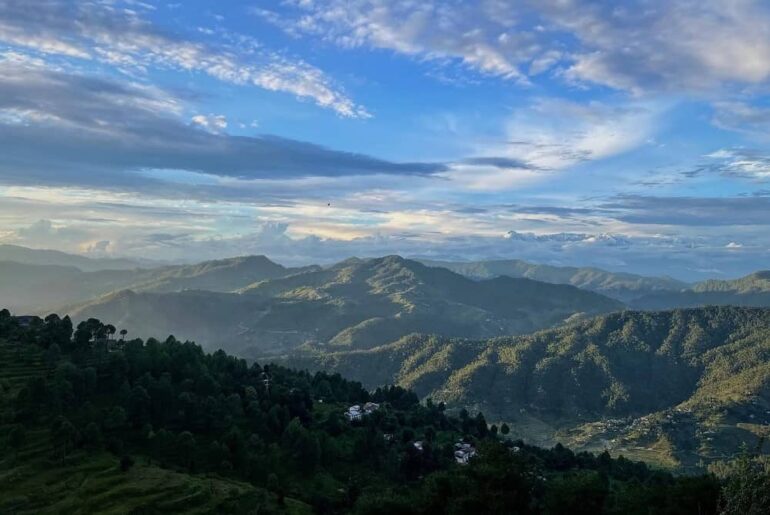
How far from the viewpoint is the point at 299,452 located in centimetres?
17375

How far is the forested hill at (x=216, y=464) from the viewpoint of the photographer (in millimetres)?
95500

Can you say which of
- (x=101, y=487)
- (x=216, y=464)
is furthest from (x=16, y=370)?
(x=101, y=487)

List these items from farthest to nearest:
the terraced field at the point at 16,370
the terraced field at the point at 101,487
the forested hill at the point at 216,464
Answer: the terraced field at the point at 16,370
the terraced field at the point at 101,487
the forested hill at the point at 216,464

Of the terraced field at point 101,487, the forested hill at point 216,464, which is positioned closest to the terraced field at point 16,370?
the forested hill at point 216,464

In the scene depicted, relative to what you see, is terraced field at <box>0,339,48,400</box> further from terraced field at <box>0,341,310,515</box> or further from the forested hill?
terraced field at <box>0,341,310,515</box>

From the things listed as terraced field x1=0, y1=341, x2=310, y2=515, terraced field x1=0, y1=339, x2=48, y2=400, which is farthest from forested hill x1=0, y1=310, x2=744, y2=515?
terraced field x1=0, y1=339, x2=48, y2=400

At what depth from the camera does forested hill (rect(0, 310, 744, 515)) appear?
9550 centimetres

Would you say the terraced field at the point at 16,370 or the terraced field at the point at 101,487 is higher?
the terraced field at the point at 16,370

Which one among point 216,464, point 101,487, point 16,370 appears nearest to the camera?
point 101,487

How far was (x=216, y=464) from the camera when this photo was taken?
154125mm

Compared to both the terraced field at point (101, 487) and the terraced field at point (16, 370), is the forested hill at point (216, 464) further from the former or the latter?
the terraced field at point (16, 370)

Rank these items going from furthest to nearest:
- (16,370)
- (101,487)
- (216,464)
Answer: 1. (16,370)
2. (216,464)
3. (101,487)

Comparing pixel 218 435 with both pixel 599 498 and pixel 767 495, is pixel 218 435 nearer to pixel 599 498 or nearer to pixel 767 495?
pixel 599 498

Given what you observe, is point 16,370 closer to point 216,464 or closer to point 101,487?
point 216,464
